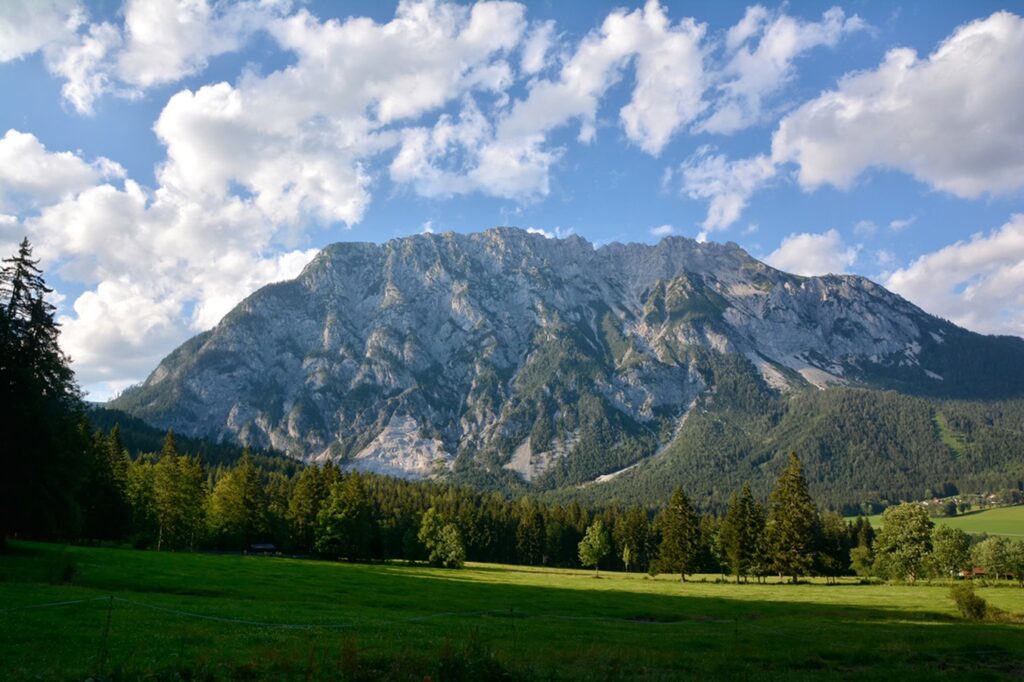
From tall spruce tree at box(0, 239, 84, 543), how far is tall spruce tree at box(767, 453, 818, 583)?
9529 centimetres

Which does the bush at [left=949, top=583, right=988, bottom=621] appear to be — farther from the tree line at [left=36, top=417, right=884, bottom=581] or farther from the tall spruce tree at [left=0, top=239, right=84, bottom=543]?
the tall spruce tree at [left=0, top=239, right=84, bottom=543]

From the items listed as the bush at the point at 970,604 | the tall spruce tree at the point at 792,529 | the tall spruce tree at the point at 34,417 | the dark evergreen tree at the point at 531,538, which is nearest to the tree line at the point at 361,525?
the tall spruce tree at the point at 792,529

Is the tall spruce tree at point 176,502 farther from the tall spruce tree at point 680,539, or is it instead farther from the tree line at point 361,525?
the tall spruce tree at point 680,539

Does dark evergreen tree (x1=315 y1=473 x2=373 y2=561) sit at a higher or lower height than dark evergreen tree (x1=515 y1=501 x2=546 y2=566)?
higher

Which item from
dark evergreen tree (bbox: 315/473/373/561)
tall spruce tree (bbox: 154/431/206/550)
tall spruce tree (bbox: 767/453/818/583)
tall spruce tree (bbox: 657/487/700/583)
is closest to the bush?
tall spruce tree (bbox: 767/453/818/583)

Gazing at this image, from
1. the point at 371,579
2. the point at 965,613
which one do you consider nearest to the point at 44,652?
Answer: the point at 371,579

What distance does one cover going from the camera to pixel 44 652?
20609mm

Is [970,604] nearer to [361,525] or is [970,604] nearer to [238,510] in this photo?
[361,525]

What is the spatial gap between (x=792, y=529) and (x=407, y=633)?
85.6 meters

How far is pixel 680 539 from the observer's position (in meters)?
111

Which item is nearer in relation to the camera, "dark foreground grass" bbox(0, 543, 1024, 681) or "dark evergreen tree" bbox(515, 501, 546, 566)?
"dark foreground grass" bbox(0, 543, 1024, 681)

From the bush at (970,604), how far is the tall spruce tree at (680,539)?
61.6 meters

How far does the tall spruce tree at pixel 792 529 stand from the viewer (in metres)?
97.6

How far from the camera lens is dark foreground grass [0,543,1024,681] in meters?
Answer: 20.5
